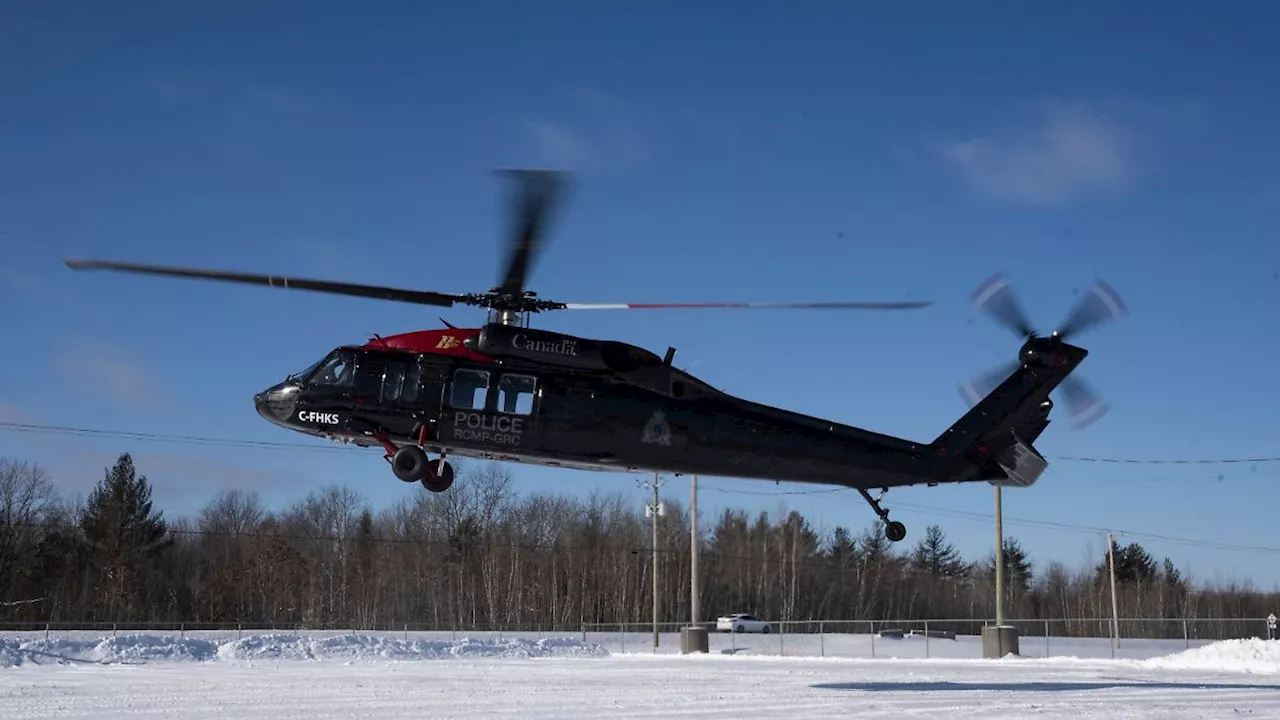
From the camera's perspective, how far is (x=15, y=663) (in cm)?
3238

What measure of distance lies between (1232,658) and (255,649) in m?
30.9

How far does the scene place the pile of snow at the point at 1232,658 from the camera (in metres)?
34.5

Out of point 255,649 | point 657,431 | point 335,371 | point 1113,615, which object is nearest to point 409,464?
point 335,371

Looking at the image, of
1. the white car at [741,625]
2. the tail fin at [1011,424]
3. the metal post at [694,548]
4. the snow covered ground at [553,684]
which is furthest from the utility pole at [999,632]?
the white car at [741,625]

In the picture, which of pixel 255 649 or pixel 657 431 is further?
pixel 255 649

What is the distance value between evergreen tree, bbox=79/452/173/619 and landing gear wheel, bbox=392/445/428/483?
68.0m

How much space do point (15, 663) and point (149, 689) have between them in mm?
12737

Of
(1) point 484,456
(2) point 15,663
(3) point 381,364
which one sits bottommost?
(2) point 15,663

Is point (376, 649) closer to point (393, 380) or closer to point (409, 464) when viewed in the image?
point (393, 380)

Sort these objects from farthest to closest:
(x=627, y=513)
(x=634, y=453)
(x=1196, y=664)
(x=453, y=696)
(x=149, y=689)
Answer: (x=627, y=513) < (x=1196, y=664) < (x=149, y=689) < (x=453, y=696) < (x=634, y=453)

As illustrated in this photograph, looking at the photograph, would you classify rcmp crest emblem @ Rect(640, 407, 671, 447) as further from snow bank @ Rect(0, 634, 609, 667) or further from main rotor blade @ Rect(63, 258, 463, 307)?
snow bank @ Rect(0, 634, 609, 667)

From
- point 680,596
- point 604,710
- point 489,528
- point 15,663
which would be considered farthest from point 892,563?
point 604,710

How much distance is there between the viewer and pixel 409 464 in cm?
1688

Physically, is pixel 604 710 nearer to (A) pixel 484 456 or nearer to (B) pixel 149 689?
(A) pixel 484 456
